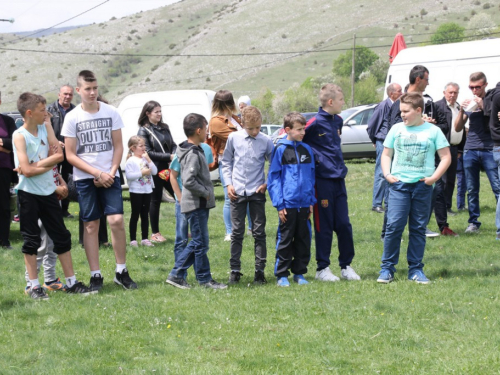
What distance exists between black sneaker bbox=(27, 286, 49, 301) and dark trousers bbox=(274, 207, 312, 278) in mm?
2399

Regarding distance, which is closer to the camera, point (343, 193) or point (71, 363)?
point (71, 363)

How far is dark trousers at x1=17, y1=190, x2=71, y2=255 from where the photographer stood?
22.5ft

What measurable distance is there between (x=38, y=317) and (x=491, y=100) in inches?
260

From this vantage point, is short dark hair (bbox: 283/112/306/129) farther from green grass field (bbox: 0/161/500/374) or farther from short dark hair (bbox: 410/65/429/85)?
short dark hair (bbox: 410/65/429/85)

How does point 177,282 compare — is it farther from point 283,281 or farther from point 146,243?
point 146,243

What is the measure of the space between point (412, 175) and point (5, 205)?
6.02 metres

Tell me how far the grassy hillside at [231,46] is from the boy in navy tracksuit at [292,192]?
11117 cm

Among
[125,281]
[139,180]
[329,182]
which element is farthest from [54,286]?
[329,182]

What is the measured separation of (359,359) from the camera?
4820 millimetres

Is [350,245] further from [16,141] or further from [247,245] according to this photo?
[16,141]

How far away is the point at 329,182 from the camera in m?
7.47

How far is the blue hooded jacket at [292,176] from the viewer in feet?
23.6

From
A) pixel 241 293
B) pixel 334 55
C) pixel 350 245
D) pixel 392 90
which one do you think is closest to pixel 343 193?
pixel 350 245

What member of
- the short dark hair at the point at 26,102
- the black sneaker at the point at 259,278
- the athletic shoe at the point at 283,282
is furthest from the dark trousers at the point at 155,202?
the short dark hair at the point at 26,102
